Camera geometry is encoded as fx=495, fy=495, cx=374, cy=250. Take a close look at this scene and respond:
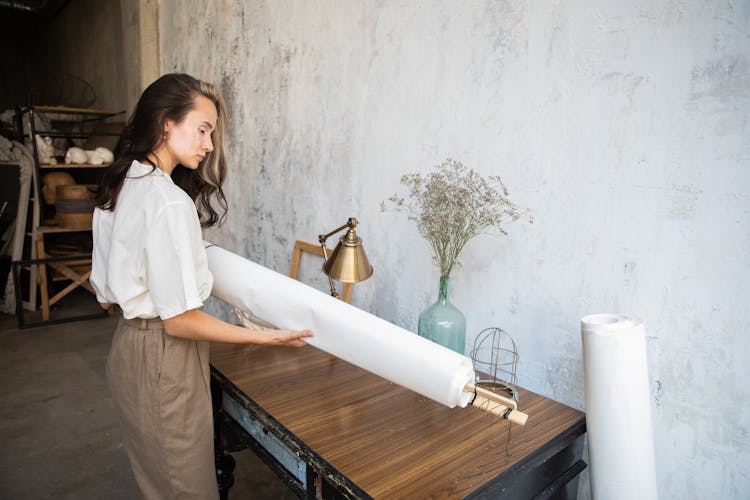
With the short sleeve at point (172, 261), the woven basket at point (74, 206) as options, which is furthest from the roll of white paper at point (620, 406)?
the woven basket at point (74, 206)

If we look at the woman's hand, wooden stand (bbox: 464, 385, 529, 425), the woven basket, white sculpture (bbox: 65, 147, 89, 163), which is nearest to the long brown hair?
the woman's hand

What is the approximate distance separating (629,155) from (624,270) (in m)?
0.34

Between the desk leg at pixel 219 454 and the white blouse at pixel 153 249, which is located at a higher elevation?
the white blouse at pixel 153 249

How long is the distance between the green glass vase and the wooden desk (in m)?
0.21

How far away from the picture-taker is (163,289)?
131 centimetres

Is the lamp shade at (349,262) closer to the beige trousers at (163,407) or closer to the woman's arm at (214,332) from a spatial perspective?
the woman's arm at (214,332)

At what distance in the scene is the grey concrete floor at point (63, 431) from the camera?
2488mm

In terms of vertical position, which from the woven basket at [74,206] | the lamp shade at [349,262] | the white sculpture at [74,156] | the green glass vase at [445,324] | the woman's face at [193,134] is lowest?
the green glass vase at [445,324]

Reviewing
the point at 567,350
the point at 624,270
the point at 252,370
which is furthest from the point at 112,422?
the point at 624,270

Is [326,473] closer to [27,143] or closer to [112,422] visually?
[112,422]

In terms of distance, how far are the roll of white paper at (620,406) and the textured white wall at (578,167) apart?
237mm

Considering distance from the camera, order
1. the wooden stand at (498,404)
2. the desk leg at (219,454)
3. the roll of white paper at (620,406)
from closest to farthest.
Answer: the wooden stand at (498,404), the roll of white paper at (620,406), the desk leg at (219,454)

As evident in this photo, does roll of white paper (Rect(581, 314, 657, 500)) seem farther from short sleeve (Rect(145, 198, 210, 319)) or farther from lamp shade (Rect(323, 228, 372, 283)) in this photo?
short sleeve (Rect(145, 198, 210, 319))

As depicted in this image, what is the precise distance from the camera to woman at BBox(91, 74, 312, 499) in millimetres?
1317
